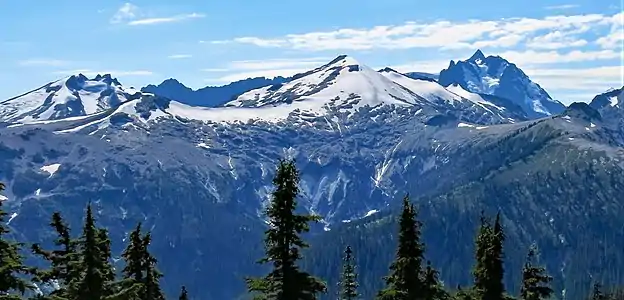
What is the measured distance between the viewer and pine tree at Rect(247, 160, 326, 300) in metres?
29.9

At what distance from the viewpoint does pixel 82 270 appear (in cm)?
3114

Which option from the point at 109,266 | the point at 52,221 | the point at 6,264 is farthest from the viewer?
the point at 52,221

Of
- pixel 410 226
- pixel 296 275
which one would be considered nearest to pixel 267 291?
pixel 296 275

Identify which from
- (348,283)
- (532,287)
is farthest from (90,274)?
(348,283)

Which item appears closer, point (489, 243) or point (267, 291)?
point (267, 291)

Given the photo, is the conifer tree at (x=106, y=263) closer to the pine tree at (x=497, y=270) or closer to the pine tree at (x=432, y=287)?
the pine tree at (x=432, y=287)

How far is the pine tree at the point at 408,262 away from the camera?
3500 cm

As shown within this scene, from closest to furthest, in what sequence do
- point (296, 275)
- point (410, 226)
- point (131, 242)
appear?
1. point (296, 275)
2. point (410, 226)
3. point (131, 242)

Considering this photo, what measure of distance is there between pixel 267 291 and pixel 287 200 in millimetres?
2973

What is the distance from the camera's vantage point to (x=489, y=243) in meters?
37.8

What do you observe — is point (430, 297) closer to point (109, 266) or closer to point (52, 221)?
point (109, 266)

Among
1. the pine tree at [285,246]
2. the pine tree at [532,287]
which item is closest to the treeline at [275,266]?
the pine tree at [285,246]

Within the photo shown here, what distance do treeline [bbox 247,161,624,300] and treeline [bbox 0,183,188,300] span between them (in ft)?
14.6

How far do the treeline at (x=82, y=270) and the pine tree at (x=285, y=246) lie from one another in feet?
13.9
